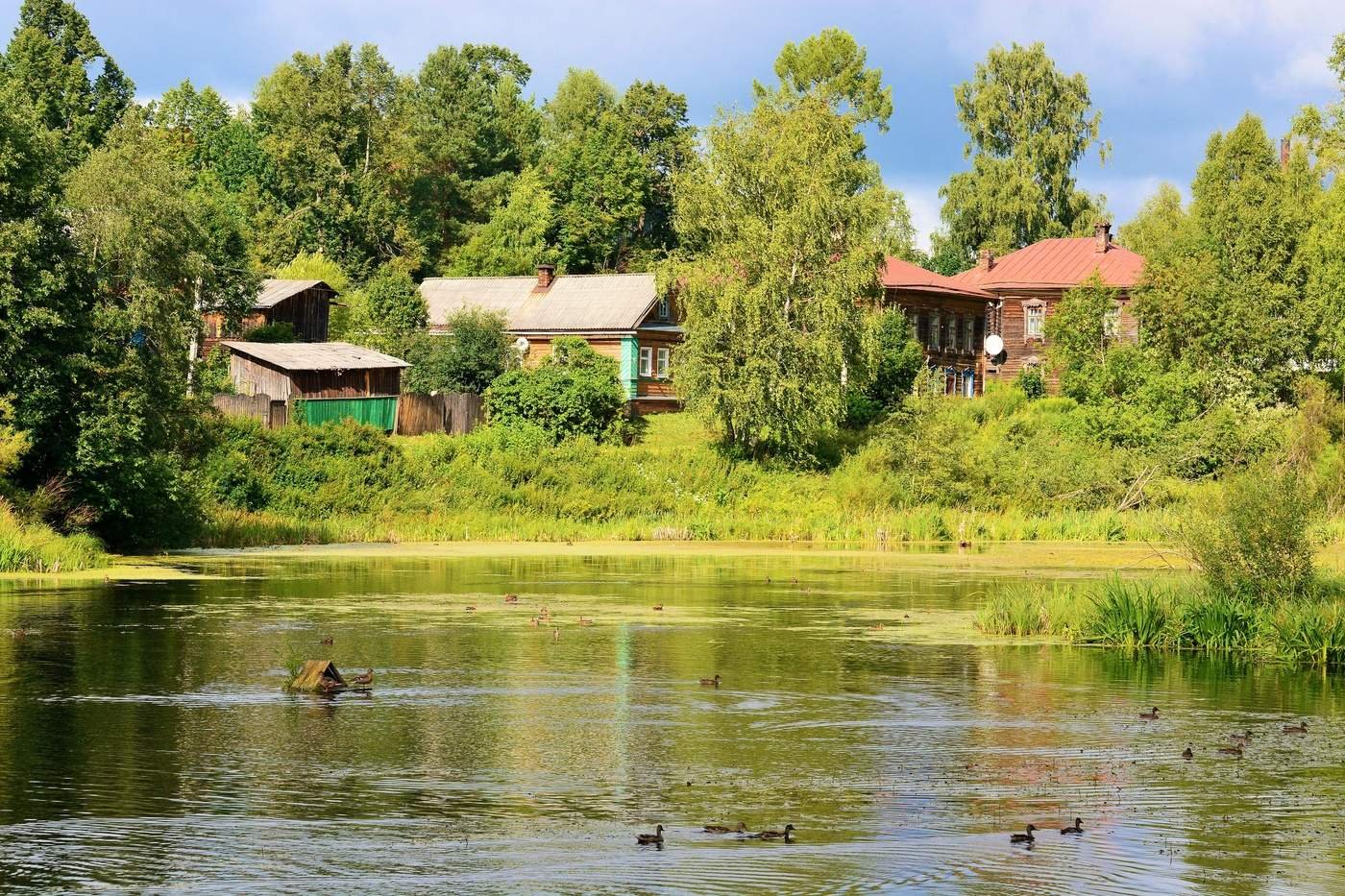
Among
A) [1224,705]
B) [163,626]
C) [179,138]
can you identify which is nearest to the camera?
[1224,705]

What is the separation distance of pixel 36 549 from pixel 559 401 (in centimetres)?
2921

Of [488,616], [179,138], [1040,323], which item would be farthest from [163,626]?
[179,138]

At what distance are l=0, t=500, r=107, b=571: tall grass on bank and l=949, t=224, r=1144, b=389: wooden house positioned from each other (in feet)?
189

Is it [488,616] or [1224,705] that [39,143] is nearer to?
[488,616]

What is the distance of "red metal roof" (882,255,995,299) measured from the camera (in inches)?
3531

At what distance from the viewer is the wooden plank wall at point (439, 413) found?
69250 millimetres

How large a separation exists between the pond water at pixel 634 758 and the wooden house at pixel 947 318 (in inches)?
2310

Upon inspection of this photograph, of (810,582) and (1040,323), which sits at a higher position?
(1040,323)

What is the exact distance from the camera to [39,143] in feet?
145

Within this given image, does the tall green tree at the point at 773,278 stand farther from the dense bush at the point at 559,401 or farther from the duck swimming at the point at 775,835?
the duck swimming at the point at 775,835

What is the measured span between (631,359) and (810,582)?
4173 cm

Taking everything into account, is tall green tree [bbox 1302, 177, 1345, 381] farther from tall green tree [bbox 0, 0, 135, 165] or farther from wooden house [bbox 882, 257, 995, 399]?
tall green tree [bbox 0, 0, 135, 165]

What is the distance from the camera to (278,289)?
268 ft

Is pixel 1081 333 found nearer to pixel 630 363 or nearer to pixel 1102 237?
pixel 1102 237
